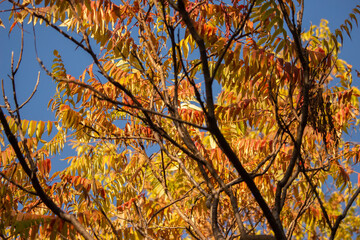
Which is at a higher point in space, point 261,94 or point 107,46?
point 107,46

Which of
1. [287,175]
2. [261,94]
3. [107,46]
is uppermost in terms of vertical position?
[107,46]

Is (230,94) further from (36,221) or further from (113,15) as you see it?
(36,221)

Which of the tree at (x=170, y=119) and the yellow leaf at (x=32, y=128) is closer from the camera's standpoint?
the tree at (x=170, y=119)

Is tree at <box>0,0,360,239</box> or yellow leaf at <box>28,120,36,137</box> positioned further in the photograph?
yellow leaf at <box>28,120,36,137</box>

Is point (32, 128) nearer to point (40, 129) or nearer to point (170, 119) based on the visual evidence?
point (40, 129)

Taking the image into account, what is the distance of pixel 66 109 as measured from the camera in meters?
3.21

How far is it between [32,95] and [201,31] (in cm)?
151

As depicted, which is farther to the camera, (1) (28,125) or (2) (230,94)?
(2) (230,94)

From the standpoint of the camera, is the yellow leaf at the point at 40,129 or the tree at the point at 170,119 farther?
the yellow leaf at the point at 40,129

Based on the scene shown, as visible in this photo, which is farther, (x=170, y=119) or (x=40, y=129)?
(x=40, y=129)

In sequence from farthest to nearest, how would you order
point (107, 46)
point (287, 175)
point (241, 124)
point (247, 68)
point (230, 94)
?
point (230, 94), point (241, 124), point (107, 46), point (247, 68), point (287, 175)

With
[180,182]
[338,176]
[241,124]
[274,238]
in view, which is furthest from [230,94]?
[274,238]

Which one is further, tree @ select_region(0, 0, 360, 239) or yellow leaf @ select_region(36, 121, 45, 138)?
yellow leaf @ select_region(36, 121, 45, 138)

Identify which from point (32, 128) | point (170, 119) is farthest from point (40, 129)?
point (170, 119)
